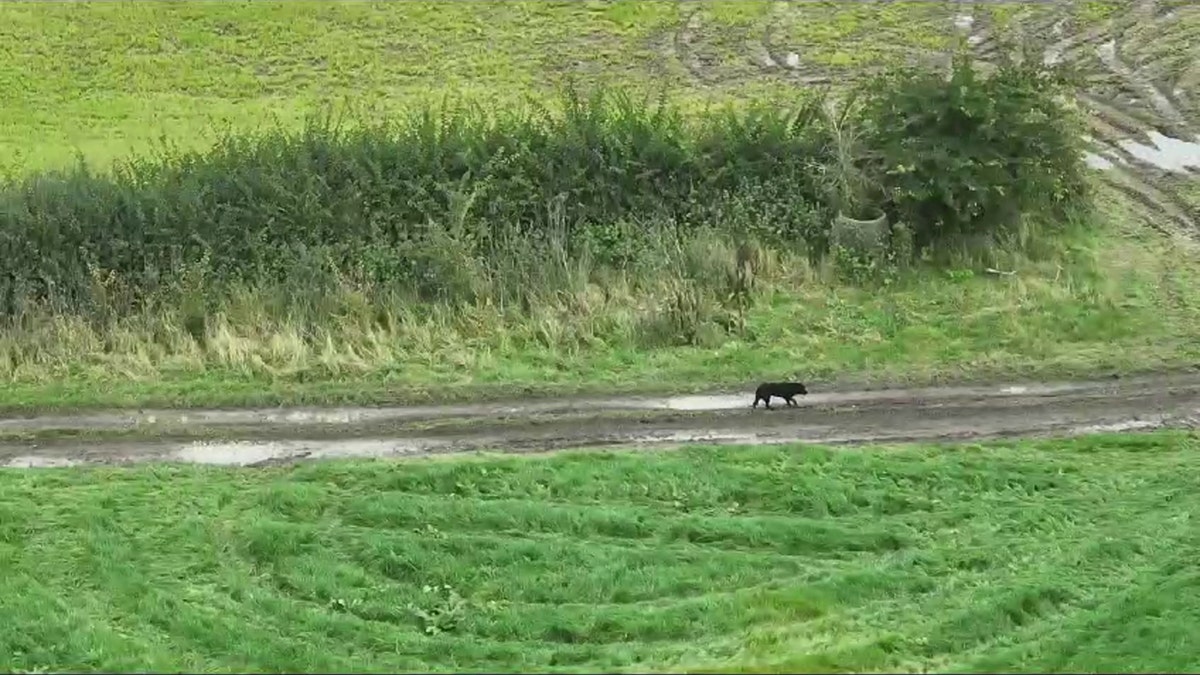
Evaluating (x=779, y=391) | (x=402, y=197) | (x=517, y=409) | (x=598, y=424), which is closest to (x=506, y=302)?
(x=402, y=197)

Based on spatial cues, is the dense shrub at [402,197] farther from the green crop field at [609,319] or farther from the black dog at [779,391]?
the black dog at [779,391]

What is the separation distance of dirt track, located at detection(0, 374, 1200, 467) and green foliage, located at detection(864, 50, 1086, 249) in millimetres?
5069

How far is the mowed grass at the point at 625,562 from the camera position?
13.8m

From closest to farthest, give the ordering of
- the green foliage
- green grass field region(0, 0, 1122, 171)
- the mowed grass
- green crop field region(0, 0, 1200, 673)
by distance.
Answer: the mowed grass, green crop field region(0, 0, 1200, 673), the green foliage, green grass field region(0, 0, 1122, 171)

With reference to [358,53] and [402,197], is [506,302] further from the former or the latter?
[358,53]

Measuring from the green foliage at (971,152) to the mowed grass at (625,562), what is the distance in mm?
6676

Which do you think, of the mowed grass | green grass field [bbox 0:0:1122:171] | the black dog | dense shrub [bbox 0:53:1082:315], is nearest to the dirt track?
the black dog

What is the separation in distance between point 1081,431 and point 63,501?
13.2m

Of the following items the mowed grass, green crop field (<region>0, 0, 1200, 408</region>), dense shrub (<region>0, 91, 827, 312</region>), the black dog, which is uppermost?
dense shrub (<region>0, 91, 827, 312</region>)

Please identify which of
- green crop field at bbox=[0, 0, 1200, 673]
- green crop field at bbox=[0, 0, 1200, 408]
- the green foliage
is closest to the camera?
green crop field at bbox=[0, 0, 1200, 673]

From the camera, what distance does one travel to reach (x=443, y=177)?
24297mm

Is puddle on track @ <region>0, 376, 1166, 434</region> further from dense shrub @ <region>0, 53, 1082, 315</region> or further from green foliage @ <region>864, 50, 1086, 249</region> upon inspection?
green foliage @ <region>864, 50, 1086, 249</region>

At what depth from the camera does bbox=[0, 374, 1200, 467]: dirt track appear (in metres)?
18.3

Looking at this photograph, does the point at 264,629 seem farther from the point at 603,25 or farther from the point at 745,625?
the point at 603,25
